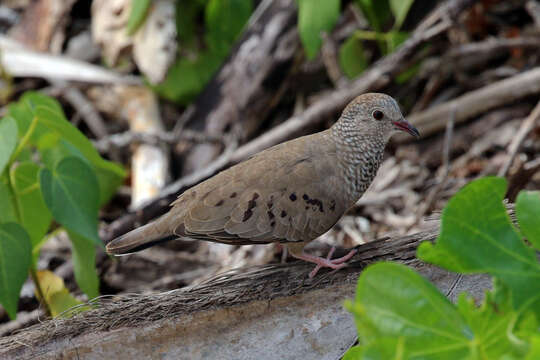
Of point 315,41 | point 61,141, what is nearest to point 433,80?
point 315,41

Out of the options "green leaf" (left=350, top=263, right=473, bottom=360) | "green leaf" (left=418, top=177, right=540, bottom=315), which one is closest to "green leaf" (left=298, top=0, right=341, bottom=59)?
"green leaf" (left=418, top=177, right=540, bottom=315)

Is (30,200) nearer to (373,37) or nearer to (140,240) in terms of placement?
(140,240)

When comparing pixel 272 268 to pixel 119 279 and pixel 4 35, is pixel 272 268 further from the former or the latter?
pixel 4 35

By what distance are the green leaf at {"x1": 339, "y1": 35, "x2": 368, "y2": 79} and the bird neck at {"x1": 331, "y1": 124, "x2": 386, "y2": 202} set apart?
159cm

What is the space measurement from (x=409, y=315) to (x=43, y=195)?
5.54 ft

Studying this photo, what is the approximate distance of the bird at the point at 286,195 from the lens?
8.24ft

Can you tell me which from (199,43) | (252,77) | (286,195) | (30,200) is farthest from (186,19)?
(286,195)

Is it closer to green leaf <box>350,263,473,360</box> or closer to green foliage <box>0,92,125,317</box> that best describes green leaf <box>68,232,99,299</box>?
green foliage <box>0,92,125,317</box>

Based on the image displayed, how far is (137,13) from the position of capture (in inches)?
162

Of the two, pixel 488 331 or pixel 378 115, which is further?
pixel 378 115

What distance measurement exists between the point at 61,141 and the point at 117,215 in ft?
4.96

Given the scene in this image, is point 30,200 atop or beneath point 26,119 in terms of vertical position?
beneath

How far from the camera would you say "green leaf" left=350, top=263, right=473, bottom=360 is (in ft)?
4.63

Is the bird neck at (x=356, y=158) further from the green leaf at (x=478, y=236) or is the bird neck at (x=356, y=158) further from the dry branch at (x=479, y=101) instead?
the dry branch at (x=479, y=101)
